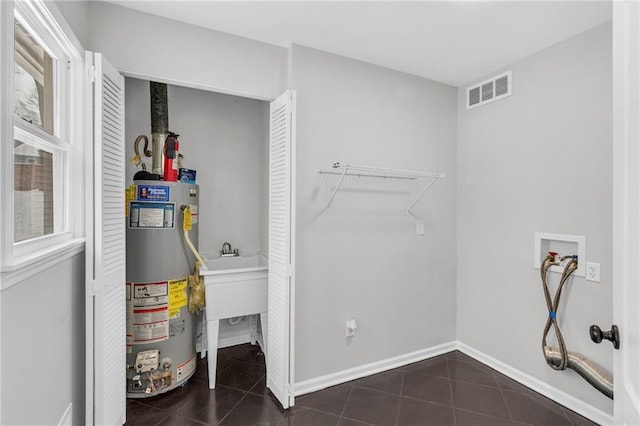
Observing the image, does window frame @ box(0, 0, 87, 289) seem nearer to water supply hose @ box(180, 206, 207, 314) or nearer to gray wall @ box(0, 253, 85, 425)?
gray wall @ box(0, 253, 85, 425)

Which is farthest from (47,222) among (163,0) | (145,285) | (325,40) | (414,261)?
(414,261)

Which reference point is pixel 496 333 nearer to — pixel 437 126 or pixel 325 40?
pixel 437 126

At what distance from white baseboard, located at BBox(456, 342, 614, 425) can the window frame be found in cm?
315

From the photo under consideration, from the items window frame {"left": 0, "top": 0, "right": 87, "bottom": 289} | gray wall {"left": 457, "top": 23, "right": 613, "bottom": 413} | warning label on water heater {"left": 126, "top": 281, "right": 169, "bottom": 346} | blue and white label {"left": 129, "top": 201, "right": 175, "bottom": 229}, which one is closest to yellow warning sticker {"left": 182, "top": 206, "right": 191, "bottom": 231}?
blue and white label {"left": 129, "top": 201, "right": 175, "bottom": 229}

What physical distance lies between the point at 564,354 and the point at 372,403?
52.6 inches

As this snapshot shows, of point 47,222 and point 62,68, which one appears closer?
point 47,222

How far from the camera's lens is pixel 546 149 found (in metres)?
2.39

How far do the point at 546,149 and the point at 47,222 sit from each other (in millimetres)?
3135

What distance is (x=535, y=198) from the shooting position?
2461mm

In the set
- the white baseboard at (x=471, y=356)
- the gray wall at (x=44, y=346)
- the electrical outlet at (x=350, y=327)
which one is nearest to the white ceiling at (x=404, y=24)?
the gray wall at (x=44, y=346)

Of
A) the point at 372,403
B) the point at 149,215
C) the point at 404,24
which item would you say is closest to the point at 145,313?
the point at 149,215

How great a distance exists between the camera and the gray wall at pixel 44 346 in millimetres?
1094

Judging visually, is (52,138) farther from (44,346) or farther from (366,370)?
(366,370)

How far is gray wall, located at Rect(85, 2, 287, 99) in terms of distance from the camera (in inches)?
75.8
